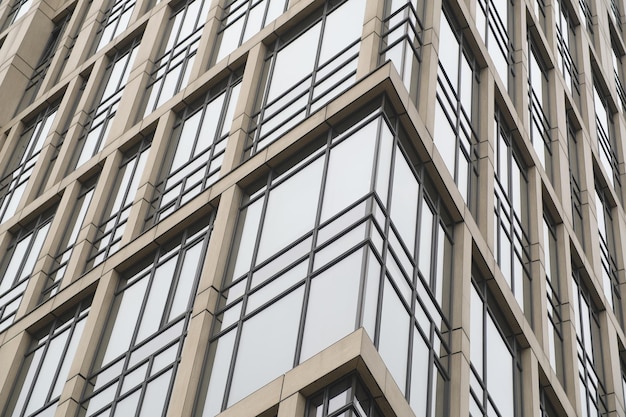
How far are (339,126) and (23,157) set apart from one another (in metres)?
17.6

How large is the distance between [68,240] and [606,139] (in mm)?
21136

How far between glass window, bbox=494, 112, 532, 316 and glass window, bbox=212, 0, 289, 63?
6869 millimetres

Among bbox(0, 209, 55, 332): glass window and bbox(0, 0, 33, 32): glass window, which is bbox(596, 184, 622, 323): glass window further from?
bbox(0, 0, 33, 32): glass window

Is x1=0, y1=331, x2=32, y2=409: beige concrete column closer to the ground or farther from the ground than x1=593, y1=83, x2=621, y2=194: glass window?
closer to the ground

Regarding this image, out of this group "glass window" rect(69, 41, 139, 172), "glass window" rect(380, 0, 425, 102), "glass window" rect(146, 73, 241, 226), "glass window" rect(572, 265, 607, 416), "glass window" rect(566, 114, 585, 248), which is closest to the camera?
"glass window" rect(380, 0, 425, 102)

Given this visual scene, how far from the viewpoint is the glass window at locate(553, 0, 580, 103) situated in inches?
1661

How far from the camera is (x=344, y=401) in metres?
20.9

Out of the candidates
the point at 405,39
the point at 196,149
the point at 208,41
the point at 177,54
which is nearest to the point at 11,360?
the point at 196,149

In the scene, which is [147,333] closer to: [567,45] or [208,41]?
[208,41]

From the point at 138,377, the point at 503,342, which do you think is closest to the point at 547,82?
the point at 503,342

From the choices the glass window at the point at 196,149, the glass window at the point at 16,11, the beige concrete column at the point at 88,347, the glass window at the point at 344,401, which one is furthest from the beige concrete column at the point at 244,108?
the glass window at the point at 16,11

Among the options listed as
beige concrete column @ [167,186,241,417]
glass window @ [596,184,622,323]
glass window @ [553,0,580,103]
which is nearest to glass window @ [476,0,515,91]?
glass window @ [553,0,580,103]

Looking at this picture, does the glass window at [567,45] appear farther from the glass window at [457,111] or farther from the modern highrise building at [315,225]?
the glass window at [457,111]

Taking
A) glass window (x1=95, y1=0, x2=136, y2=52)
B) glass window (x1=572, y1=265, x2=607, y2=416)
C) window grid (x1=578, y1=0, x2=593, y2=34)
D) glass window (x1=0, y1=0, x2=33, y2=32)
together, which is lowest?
Result: glass window (x1=572, y1=265, x2=607, y2=416)
